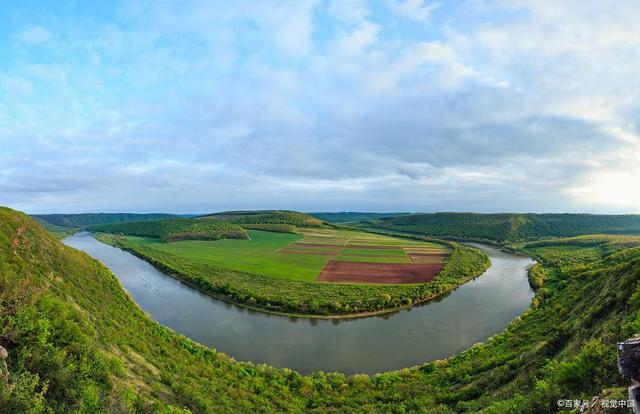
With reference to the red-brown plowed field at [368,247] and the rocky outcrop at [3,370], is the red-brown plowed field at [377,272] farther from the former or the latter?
the rocky outcrop at [3,370]

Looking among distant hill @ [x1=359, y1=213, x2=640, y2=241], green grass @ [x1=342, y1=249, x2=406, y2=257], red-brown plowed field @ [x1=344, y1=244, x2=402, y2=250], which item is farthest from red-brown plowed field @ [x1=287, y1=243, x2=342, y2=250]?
distant hill @ [x1=359, y1=213, x2=640, y2=241]

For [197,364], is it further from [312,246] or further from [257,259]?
[312,246]

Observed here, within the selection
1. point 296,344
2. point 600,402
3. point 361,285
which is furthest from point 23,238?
point 361,285

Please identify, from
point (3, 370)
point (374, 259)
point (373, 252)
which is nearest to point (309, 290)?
point (374, 259)

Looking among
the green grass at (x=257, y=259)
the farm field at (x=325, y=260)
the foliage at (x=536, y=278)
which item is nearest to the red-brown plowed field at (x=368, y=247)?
the farm field at (x=325, y=260)

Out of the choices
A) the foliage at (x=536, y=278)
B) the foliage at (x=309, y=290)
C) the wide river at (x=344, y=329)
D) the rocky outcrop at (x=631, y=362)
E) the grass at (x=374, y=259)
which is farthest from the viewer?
the grass at (x=374, y=259)

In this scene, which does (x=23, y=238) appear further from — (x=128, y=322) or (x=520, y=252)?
(x=520, y=252)

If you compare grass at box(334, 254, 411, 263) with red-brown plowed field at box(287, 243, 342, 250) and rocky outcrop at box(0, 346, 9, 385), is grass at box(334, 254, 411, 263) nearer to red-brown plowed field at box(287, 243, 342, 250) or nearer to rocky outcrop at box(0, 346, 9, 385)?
red-brown plowed field at box(287, 243, 342, 250)
